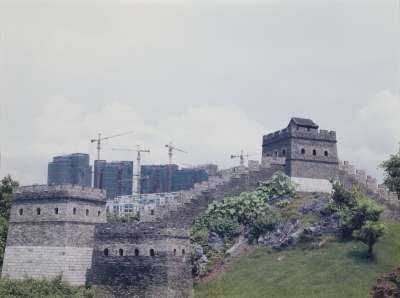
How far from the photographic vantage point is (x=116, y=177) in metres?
96.9

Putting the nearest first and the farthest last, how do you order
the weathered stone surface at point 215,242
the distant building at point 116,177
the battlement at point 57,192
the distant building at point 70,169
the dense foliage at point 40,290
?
the dense foliage at point 40,290 < the battlement at point 57,192 < the weathered stone surface at point 215,242 < the distant building at point 70,169 < the distant building at point 116,177

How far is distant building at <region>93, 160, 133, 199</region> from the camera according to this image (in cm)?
9575

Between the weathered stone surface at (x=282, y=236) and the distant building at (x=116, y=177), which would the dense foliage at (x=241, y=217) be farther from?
the distant building at (x=116, y=177)

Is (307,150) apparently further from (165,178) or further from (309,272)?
(165,178)

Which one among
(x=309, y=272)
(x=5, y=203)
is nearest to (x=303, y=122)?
(x=309, y=272)

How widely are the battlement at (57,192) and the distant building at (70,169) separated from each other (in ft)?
108

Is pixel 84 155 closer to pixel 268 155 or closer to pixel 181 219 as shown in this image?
pixel 268 155

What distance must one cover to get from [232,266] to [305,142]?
1984 cm

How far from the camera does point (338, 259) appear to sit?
150 feet

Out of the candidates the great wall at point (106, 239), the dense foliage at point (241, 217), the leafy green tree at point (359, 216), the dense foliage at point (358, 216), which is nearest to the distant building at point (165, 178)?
the great wall at point (106, 239)

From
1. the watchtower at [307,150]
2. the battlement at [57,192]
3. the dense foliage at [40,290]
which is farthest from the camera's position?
the watchtower at [307,150]

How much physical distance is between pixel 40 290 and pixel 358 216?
24.3 meters

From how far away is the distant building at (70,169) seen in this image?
86.9 metres

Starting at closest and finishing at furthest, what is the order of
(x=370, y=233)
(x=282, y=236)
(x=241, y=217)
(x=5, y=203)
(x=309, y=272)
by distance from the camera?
(x=309, y=272), (x=370, y=233), (x=282, y=236), (x=241, y=217), (x=5, y=203)
